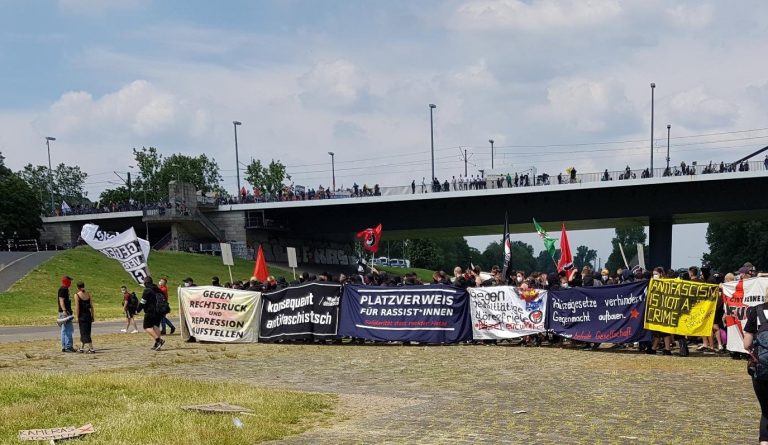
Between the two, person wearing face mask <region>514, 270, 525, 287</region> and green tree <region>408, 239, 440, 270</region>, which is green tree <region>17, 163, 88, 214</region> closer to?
green tree <region>408, 239, 440, 270</region>

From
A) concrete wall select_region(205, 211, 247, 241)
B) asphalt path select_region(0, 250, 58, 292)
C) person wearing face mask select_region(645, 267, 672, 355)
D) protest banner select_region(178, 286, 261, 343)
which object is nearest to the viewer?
person wearing face mask select_region(645, 267, 672, 355)

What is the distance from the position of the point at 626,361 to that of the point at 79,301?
12104 millimetres

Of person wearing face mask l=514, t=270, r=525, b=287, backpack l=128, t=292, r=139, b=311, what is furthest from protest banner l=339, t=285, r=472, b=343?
backpack l=128, t=292, r=139, b=311

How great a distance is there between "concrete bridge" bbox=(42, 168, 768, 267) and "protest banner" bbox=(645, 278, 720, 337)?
131 ft

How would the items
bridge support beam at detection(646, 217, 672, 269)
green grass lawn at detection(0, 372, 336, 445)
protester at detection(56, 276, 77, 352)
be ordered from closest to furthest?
green grass lawn at detection(0, 372, 336, 445), protester at detection(56, 276, 77, 352), bridge support beam at detection(646, 217, 672, 269)

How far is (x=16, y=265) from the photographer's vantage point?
2094 inches

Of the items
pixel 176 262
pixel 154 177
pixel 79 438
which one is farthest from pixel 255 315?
pixel 154 177

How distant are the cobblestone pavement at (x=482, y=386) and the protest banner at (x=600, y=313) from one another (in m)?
0.65

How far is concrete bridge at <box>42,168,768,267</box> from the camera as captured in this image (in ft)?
189

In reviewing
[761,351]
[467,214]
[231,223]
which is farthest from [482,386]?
[231,223]

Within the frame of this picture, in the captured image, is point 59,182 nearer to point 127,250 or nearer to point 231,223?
point 231,223

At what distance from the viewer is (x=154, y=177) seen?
112812mm

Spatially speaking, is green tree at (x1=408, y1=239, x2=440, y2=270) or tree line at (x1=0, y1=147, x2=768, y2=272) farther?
green tree at (x1=408, y1=239, x2=440, y2=270)

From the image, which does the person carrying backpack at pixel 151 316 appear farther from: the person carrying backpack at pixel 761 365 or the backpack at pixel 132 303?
the person carrying backpack at pixel 761 365
